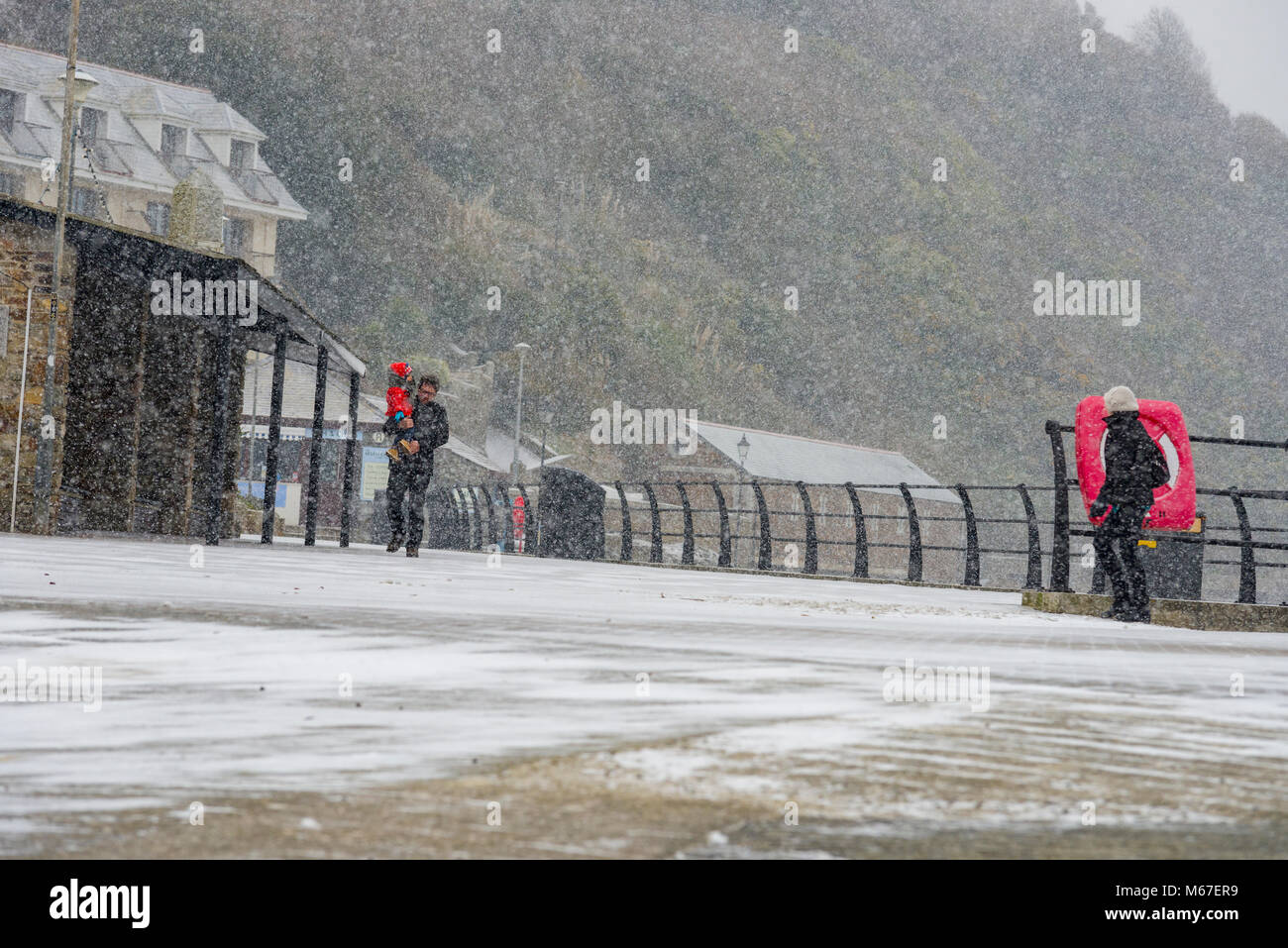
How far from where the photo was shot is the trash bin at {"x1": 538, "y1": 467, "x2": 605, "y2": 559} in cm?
2303

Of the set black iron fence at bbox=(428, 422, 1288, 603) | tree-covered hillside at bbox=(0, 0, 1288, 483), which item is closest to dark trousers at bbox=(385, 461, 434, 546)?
black iron fence at bbox=(428, 422, 1288, 603)

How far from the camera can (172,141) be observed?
5966 cm

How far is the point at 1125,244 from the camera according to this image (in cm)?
11700

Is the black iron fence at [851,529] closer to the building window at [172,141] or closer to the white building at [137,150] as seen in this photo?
the white building at [137,150]

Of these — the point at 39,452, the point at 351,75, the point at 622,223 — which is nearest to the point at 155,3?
the point at 351,75

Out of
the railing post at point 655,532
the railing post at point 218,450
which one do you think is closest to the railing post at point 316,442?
the railing post at point 218,450

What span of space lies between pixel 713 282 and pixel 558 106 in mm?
15548

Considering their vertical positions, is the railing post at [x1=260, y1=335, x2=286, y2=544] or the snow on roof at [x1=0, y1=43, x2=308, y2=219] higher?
the snow on roof at [x1=0, y1=43, x2=308, y2=219]

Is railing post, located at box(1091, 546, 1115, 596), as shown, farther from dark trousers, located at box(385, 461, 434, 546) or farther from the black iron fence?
dark trousers, located at box(385, 461, 434, 546)

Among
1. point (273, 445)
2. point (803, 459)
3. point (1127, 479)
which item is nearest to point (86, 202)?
point (803, 459)

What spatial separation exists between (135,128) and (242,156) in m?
4.82

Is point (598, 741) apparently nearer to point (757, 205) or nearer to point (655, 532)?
point (655, 532)

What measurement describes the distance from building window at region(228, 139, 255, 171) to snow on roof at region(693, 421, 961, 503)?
69.7 feet
